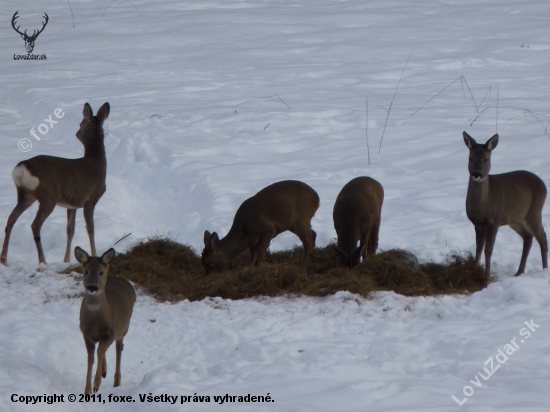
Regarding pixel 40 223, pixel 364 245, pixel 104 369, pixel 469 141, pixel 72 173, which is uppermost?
pixel 469 141

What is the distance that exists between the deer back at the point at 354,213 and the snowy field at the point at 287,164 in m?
0.73

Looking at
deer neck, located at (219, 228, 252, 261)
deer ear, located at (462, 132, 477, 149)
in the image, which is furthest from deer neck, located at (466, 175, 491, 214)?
deer neck, located at (219, 228, 252, 261)

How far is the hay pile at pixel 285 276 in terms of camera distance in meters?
7.80

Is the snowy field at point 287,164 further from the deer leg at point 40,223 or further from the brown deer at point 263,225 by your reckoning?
the brown deer at point 263,225

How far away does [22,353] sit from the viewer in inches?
245

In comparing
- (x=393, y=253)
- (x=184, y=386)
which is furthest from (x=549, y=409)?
(x=393, y=253)

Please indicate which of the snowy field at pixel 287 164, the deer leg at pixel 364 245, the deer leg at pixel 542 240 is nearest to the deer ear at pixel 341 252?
the deer leg at pixel 364 245

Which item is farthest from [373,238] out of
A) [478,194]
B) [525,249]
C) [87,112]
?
[87,112]

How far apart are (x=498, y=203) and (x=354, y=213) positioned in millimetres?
1455

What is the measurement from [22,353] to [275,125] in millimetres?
8471

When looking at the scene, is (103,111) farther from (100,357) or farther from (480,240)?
(100,357)

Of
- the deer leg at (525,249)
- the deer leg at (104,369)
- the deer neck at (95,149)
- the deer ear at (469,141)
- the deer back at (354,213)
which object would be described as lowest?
the deer leg at (104,369)

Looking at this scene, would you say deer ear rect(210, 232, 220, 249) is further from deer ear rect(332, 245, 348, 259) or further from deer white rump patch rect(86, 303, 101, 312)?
deer white rump patch rect(86, 303, 101, 312)

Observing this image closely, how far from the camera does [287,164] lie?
12.3m
